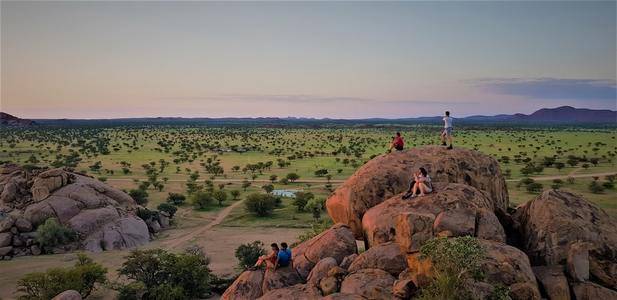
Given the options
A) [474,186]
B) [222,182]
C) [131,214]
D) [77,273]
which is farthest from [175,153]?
[474,186]

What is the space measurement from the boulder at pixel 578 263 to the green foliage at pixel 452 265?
3.92 m

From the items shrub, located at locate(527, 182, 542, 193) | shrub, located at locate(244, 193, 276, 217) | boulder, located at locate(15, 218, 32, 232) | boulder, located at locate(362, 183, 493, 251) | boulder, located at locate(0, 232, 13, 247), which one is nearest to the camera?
boulder, located at locate(362, 183, 493, 251)

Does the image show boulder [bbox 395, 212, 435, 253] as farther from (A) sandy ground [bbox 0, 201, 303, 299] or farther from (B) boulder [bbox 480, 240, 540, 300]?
(A) sandy ground [bbox 0, 201, 303, 299]

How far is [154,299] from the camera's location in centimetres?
2633

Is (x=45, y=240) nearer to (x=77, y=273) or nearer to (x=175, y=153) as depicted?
(x=77, y=273)

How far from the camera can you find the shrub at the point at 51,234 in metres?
35.8

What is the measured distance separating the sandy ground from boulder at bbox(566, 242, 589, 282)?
69.6 ft

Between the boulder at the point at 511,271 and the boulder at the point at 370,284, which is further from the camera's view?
the boulder at the point at 370,284

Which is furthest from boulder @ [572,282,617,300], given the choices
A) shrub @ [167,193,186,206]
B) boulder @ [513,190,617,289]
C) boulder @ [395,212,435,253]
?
shrub @ [167,193,186,206]

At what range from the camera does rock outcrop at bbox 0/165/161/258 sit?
37.1m

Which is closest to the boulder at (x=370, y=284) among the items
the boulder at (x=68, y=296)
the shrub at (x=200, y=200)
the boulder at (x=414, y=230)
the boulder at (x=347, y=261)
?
the boulder at (x=347, y=261)

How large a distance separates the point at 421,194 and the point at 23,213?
3372 centimetres

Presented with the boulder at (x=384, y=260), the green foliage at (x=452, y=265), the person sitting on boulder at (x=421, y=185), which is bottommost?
the boulder at (x=384, y=260)

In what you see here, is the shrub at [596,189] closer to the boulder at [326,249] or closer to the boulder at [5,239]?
the boulder at [326,249]
